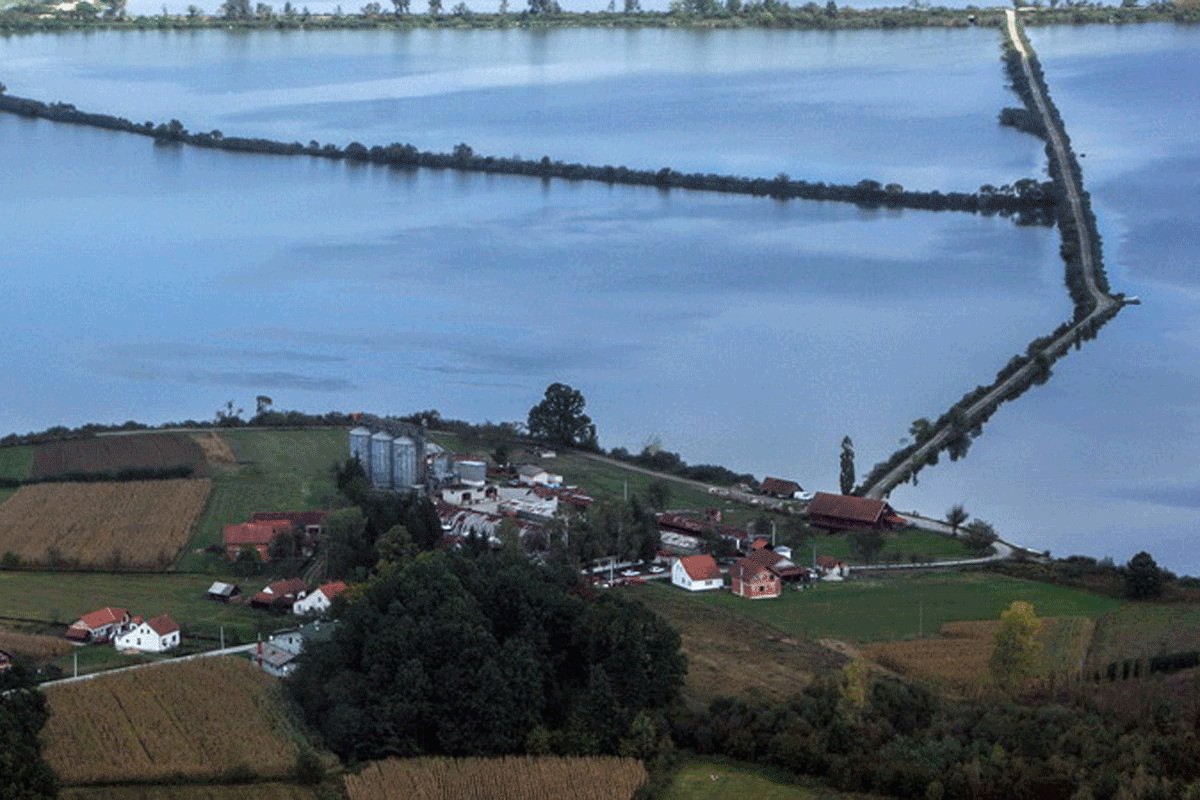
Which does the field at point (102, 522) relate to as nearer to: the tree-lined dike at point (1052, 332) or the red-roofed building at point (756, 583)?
the red-roofed building at point (756, 583)

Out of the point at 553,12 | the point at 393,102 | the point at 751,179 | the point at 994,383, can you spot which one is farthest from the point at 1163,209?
the point at 553,12

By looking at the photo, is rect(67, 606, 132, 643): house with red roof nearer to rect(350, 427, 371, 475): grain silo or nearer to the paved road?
the paved road

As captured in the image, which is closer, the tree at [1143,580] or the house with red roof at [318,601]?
the house with red roof at [318,601]

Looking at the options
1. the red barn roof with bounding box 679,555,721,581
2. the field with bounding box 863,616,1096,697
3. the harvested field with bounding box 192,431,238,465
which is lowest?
the harvested field with bounding box 192,431,238,465

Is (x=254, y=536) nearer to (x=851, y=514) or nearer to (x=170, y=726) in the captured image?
→ (x=170, y=726)

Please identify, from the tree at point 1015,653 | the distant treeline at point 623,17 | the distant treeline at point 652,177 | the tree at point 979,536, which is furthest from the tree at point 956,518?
the distant treeline at point 623,17

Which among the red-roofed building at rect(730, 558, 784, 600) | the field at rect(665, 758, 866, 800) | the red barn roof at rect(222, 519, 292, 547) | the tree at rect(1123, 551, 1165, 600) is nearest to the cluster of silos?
the red barn roof at rect(222, 519, 292, 547)
